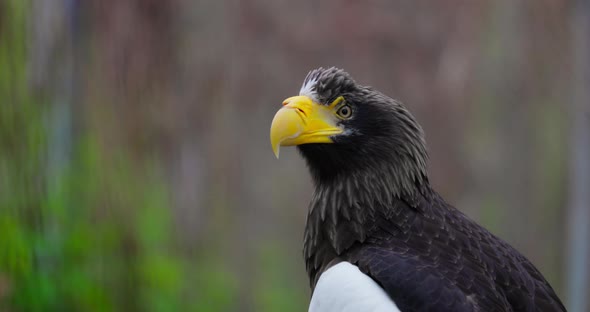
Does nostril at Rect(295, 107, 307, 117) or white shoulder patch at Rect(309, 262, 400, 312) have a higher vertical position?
nostril at Rect(295, 107, 307, 117)

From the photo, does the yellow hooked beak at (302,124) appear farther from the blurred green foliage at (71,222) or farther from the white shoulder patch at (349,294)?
the blurred green foliage at (71,222)

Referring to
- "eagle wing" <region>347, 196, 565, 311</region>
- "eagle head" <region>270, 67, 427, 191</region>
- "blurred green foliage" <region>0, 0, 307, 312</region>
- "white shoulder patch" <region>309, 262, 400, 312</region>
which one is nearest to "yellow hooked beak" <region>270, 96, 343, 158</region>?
"eagle head" <region>270, 67, 427, 191</region>

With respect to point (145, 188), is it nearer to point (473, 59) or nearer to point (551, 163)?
point (473, 59)

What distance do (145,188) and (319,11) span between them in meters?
2.81

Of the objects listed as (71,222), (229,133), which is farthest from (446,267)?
(229,133)

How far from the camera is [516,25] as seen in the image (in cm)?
801

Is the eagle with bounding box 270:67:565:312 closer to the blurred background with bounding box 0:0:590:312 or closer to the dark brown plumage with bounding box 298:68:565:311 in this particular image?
the dark brown plumage with bounding box 298:68:565:311

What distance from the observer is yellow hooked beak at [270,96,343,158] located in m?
2.91

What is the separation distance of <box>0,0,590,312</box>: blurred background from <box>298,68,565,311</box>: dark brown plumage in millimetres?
1462

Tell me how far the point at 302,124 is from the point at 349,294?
706mm

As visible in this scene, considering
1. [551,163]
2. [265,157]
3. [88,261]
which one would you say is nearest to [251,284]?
[265,157]

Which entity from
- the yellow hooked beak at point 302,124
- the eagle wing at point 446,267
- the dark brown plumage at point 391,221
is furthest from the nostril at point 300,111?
the eagle wing at point 446,267

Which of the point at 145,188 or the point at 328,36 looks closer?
the point at 145,188

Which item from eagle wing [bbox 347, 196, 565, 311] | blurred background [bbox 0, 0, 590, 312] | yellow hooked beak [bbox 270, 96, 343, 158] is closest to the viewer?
eagle wing [bbox 347, 196, 565, 311]
